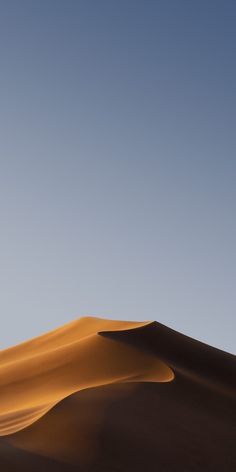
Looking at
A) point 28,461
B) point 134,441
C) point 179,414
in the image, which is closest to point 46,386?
point 179,414

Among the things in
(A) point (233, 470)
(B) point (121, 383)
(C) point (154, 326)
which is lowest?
(A) point (233, 470)

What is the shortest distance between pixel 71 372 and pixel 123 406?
4.92m

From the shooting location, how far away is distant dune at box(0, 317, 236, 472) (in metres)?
13.3

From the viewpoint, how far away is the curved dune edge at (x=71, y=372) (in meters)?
18.4

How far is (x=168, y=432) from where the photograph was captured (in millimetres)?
14898

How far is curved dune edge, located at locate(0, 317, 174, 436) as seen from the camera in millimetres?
18422

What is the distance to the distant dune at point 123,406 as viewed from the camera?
1332cm

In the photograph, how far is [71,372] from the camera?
67.0 ft

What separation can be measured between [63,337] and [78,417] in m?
12.1

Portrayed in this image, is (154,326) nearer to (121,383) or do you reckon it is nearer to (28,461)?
(121,383)

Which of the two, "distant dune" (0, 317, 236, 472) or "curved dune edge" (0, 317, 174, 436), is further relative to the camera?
"curved dune edge" (0, 317, 174, 436)

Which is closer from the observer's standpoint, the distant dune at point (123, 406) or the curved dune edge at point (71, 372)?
the distant dune at point (123, 406)

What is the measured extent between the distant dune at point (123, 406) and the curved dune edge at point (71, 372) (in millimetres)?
30

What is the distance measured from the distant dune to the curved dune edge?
0.03 metres
